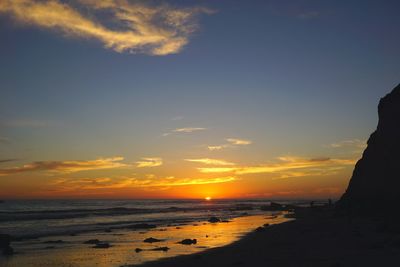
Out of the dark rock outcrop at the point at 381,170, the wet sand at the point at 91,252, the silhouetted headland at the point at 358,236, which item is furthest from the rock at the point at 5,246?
the dark rock outcrop at the point at 381,170

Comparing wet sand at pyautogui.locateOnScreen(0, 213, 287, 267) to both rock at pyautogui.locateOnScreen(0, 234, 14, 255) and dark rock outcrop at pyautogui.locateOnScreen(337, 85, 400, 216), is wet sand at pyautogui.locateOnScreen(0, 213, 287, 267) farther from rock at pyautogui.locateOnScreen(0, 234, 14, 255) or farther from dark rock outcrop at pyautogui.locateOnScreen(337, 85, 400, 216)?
dark rock outcrop at pyautogui.locateOnScreen(337, 85, 400, 216)

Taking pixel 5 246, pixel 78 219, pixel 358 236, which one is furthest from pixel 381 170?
pixel 78 219

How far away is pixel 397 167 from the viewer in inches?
1881

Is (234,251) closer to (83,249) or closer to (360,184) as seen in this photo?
(83,249)

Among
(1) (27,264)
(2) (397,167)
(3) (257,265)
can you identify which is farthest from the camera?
(2) (397,167)

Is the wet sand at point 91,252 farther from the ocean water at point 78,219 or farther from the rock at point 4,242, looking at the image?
the ocean water at point 78,219

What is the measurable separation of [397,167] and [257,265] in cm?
3340

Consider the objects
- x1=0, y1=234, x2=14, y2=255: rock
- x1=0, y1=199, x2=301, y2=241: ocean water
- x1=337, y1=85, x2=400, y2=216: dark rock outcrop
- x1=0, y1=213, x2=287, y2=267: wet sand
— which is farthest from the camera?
x1=0, y1=199, x2=301, y2=241: ocean water

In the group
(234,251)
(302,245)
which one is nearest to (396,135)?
(302,245)

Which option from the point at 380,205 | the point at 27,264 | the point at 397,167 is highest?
the point at 397,167

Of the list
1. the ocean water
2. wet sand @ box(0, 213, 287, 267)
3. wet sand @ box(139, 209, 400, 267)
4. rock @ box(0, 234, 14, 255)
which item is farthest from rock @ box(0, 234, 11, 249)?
wet sand @ box(139, 209, 400, 267)

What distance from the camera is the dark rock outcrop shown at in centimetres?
4775

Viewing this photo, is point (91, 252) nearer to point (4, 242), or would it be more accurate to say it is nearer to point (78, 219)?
point (4, 242)

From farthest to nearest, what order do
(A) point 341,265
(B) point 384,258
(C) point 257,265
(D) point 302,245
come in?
(D) point 302,245, (C) point 257,265, (B) point 384,258, (A) point 341,265
